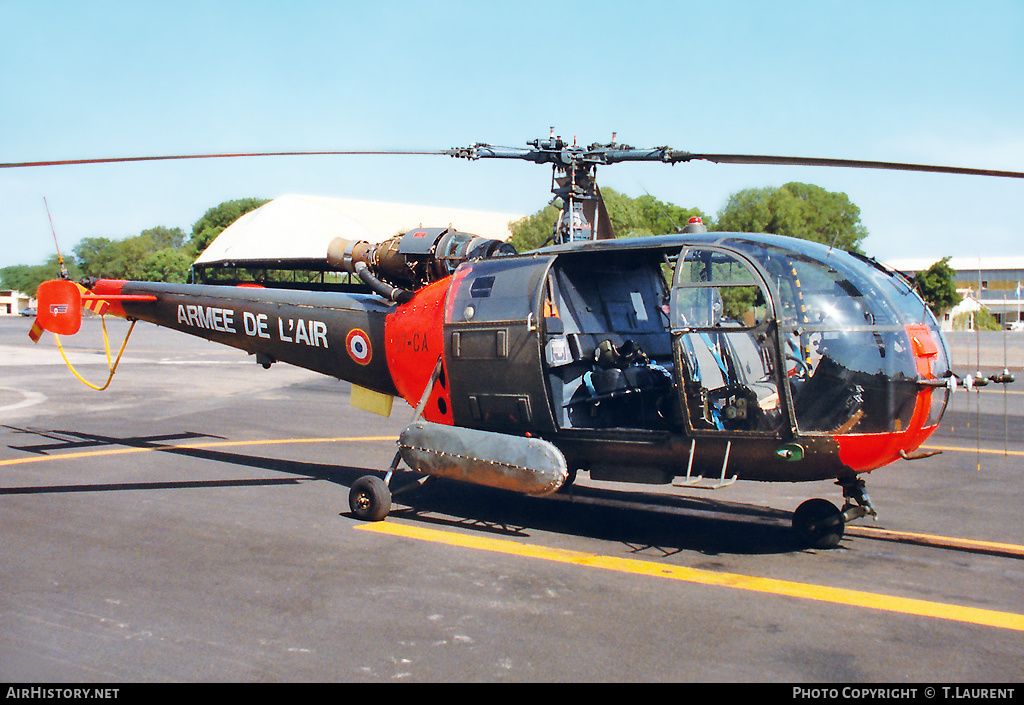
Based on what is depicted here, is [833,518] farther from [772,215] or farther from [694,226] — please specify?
[772,215]

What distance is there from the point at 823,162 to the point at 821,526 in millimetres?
3361

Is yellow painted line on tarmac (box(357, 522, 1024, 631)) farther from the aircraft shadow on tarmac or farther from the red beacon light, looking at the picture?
the red beacon light

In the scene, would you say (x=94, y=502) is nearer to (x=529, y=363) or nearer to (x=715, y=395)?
(x=529, y=363)

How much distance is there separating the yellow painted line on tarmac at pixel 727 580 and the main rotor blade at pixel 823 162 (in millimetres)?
3398

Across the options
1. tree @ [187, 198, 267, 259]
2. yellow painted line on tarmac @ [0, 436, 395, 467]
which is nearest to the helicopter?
yellow painted line on tarmac @ [0, 436, 395, 467]

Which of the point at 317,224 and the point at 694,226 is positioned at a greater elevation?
the point at 317,224

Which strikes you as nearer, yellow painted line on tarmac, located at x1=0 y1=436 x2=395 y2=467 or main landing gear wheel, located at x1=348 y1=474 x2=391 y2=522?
main landing gear wheel, located at x1=348 y1=474 x2=391 y2=522

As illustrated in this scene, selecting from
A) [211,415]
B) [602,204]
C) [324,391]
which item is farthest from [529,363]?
[324,391]

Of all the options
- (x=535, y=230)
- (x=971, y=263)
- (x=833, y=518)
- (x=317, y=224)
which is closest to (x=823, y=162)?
(x=833, y=518)

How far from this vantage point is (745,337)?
756cm

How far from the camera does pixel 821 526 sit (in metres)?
7.44

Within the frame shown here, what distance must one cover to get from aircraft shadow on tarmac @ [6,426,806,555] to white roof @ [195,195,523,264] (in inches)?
2646

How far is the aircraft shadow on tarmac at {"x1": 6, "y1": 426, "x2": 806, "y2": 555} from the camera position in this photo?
7750 millimetres
